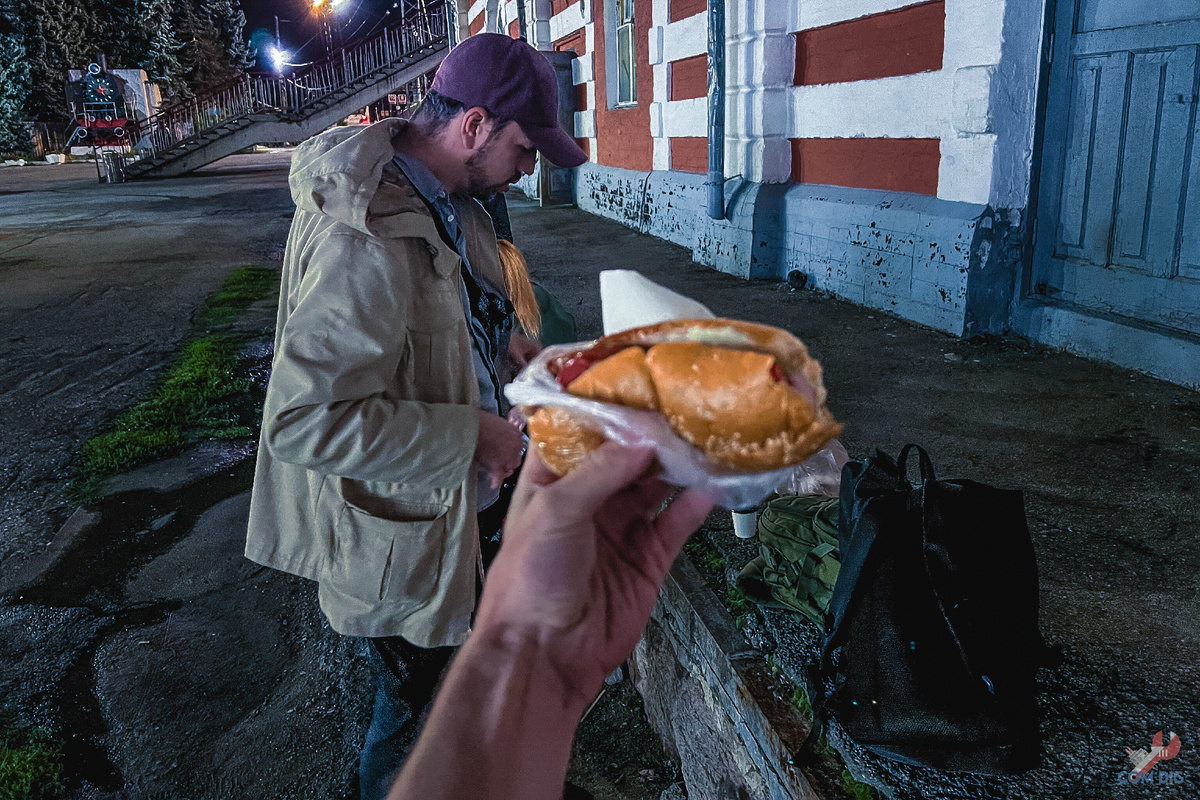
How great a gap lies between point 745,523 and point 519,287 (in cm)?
125

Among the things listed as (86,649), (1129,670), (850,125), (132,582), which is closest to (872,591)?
(1129,670)

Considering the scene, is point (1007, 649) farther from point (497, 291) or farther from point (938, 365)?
point (938, 365)

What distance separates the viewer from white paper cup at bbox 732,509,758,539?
9.65 ft

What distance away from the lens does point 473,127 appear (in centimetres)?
204

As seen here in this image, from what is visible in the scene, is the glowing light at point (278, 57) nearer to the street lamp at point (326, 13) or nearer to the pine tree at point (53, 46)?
the street lamp at point (326, 13)

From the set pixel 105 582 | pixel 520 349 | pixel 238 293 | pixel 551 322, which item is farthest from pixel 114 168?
pixel 520 349

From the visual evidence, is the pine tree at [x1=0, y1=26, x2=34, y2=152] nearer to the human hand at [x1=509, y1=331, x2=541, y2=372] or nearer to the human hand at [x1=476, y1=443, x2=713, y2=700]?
the human hand at [x1=509, y1=331, x2=541, y2=372]

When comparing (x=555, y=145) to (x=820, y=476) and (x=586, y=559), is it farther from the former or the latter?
(x=586, y=559)

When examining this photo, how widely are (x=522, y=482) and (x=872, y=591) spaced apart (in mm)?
1106

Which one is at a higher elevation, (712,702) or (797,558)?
(797,558)

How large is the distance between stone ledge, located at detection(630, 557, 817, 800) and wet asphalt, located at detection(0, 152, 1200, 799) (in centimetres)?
14

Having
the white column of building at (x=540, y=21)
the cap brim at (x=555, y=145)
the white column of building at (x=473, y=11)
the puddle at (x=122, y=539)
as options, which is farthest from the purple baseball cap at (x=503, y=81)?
the white column of building at (x=473, y=11)

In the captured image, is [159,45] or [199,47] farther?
[199,47]

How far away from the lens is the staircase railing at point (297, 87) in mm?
27031
